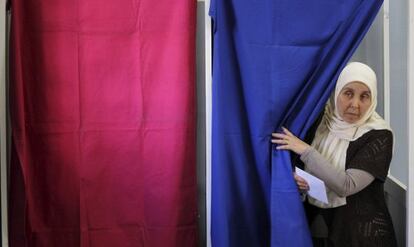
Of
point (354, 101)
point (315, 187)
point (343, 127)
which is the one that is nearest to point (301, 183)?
point (315, 187)

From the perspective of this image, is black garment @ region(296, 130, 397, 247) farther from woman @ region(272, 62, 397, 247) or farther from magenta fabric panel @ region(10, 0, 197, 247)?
magenta fabric panel @ region(10, 0, 197, 247)

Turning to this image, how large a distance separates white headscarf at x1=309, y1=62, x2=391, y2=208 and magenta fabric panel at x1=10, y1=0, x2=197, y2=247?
567 mm

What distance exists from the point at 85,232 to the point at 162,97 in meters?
0.66

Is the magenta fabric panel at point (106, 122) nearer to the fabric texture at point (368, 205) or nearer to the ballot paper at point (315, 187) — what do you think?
the ballot paper at point (315, 187)

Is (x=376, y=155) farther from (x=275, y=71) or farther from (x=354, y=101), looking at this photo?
(x=275, y=71)

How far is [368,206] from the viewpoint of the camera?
156 cm

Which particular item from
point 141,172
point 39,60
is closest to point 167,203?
point 141,172

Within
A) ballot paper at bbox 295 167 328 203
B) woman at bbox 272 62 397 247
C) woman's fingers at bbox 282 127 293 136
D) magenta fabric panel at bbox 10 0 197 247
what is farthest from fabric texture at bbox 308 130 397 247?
magenta fabric panel at bbox 10 0 197 247

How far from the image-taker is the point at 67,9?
1.65 m

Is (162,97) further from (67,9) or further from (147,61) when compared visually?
(67,9)

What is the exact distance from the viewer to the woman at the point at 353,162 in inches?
59.2

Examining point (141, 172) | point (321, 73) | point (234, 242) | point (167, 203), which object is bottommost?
point (234, 242)

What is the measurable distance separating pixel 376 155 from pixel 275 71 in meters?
0.50

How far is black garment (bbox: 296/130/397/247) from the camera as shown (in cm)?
151
